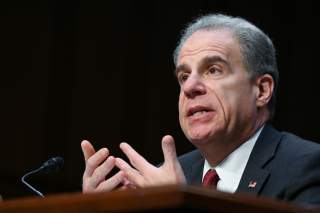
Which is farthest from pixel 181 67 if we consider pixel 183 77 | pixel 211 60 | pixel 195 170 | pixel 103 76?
pixel 103 76

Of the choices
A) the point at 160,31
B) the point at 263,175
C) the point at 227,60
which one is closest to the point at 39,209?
the point at 263,175

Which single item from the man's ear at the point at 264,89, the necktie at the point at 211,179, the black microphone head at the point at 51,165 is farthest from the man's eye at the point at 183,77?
the black microphone head at the point at 51,165

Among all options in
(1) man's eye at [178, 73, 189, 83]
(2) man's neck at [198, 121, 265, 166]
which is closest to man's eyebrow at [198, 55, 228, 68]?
(1) man's eye at [178, 73, 189, 83]

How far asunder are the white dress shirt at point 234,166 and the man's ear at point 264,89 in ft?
0.53

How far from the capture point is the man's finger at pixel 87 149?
2.84 meters

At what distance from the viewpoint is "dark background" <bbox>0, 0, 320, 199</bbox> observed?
5.22 metres

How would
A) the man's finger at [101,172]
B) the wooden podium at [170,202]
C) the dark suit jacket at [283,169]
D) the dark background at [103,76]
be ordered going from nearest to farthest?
the wooden podium at [170,202], the dark suit jacket at [283,169], the man's finger at [101,172], the dark background at [103,76]

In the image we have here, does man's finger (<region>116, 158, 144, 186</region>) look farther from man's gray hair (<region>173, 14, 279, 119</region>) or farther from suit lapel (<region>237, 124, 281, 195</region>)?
man's gray hair (<region>173, 14, 279, 119</region>)

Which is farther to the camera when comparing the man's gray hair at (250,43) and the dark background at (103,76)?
the dark background at (103,76)

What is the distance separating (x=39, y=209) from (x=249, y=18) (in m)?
4.14

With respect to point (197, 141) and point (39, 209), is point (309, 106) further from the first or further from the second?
point (39, 209)

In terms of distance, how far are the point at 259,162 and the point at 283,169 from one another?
13 cm

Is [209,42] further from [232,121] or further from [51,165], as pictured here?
[51,165]

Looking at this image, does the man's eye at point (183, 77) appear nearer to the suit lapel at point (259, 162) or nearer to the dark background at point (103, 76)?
the suit lapel at point (259, 162)
